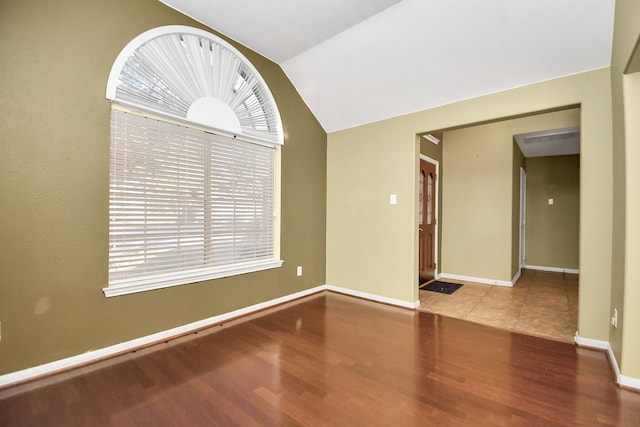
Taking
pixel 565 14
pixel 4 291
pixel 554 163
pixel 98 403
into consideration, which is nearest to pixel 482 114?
pixel 565 14

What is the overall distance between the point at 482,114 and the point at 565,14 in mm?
962

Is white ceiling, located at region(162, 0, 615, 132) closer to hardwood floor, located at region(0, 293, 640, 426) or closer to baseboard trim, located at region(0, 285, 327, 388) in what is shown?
hardwood floor, located at region(0, 293, 640, 426)

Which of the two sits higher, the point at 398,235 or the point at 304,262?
the point at 398,235

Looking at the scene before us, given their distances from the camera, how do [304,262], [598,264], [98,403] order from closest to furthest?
[98,403]
[598,264]
[304,262]

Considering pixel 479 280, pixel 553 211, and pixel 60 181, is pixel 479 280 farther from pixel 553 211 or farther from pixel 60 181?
pixel 60 181

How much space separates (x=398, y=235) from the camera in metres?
3.67

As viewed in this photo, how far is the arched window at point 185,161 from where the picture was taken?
2.38 metres

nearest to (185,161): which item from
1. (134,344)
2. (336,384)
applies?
(134,344)

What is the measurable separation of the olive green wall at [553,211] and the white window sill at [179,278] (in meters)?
6.09

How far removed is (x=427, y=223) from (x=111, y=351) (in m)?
4.41

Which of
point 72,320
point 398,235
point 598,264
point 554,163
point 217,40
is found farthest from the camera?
point 554,163

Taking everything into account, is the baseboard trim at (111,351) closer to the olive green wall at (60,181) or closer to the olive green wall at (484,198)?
the olive green wall at (60,181)

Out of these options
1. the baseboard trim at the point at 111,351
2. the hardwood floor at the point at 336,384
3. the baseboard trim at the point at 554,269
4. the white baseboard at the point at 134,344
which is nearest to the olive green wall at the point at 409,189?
the white baseboard at the point at 134,344

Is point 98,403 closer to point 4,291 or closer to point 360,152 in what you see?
point 4,291
